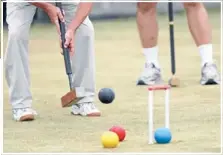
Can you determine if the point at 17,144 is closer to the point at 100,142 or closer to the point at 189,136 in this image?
the point at 100,142

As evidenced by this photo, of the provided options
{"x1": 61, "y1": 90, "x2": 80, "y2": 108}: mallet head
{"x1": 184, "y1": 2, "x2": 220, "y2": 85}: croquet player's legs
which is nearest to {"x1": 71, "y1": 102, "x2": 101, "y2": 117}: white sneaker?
{"x1": 61, "y1": 90, "x2": 80, "y2": 108}: mallet head

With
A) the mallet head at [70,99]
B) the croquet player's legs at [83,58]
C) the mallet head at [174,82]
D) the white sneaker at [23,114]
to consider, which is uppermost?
the croquet player's legs at [83,58]

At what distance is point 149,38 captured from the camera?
8781mm

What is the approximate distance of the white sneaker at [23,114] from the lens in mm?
6926

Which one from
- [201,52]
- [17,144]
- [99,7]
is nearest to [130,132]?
[17,144]

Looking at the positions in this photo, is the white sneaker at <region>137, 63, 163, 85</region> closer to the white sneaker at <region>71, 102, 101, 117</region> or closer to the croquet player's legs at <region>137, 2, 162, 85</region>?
the croquet player's legs at <region>137, 2, 162, 85</region>

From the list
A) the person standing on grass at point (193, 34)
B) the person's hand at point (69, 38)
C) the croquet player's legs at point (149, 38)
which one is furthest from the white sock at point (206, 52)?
the person's hand at point (69, 38)

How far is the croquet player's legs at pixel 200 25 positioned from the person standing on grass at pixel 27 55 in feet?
5.80

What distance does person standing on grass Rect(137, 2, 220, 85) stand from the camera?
28.2 feet

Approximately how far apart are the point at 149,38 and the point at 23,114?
216 centimetres

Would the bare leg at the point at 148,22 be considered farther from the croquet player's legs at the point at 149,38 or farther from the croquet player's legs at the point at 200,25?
the croquet player's legs at the point at 200,25

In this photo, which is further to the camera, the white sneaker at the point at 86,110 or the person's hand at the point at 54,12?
the white sneaker at the point at 86,110

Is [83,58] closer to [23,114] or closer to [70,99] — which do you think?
[70,99]

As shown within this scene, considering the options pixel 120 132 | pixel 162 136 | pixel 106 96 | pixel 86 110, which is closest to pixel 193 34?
pixel 106 96
